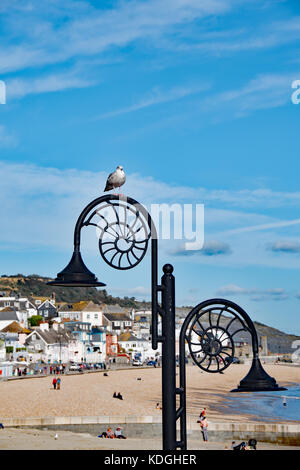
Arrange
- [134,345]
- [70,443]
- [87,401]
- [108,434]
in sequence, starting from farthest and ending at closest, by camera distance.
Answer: [134,345], [87,401], [108,434], [70,443]

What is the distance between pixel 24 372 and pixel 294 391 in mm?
33475

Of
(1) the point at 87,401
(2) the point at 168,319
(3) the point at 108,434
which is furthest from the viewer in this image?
(1) the point at 87,401

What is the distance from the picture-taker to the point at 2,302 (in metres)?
130

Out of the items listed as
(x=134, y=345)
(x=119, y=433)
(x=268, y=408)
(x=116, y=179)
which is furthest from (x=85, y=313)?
(x=116, y=179)

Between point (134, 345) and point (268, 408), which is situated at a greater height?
point (134, 345)

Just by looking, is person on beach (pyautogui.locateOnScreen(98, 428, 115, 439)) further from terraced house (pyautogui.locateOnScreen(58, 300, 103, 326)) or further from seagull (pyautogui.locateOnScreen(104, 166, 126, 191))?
terraced house (pyautogui.locateOnScreen(58, 300, 103, 326))

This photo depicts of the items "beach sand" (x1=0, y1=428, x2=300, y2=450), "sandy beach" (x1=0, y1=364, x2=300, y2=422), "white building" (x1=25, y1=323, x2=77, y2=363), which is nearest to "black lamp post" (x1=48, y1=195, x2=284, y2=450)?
"beach sand" (x1=0, y1=428, x2=300, y2=450)

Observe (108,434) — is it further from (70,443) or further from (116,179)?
(116,179)

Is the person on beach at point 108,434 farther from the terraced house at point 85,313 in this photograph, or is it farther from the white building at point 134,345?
the terraced house at point 85,313

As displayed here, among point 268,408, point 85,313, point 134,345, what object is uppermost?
point 85,313

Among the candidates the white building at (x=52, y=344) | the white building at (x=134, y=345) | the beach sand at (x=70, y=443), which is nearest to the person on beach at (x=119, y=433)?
the beach sand at (x=70, y=443)
